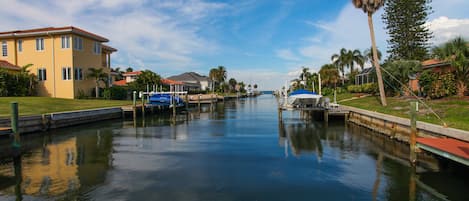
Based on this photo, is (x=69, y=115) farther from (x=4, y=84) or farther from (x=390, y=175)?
(x=390, y=175)

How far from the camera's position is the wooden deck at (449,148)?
28.2ft

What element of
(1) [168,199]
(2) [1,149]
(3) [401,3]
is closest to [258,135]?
(1) [168,199]

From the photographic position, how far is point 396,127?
637 inches

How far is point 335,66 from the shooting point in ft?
231

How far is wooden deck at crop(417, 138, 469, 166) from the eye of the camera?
28.2ft

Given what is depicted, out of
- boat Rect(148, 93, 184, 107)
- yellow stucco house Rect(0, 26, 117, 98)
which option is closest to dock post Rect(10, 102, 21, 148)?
yellow stucco house Rect(0, 26, 117, 98)

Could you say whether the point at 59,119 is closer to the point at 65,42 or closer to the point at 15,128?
the point at 15,128

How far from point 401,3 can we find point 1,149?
165ft

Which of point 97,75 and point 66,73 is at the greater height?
point 66,73

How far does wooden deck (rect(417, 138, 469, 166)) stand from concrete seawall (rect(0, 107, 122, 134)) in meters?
18.9

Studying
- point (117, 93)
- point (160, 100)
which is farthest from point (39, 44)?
point (160, 100)

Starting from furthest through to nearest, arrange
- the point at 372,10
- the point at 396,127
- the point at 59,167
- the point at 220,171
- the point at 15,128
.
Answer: the point at 372,10 < the point at 396,127 < the point at 15,128 < the point at 59,167 < the point at 220,171

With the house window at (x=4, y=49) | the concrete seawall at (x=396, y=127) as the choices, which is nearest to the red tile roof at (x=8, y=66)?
the house window at (x=4, y=49)

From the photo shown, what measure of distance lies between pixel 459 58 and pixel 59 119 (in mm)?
26276
